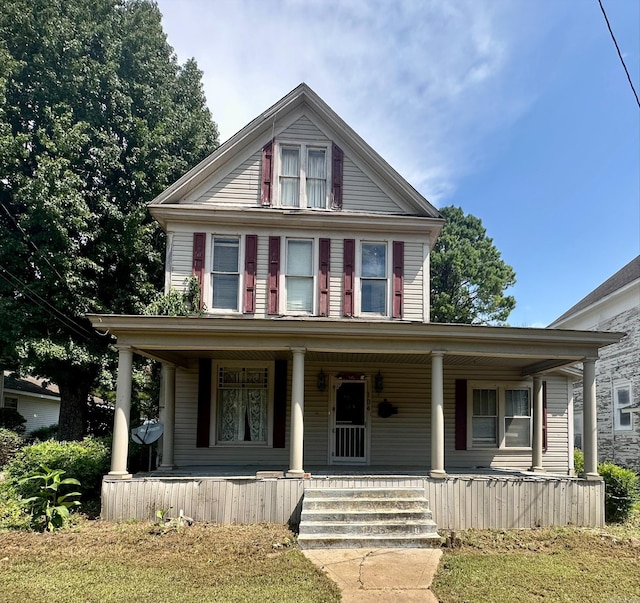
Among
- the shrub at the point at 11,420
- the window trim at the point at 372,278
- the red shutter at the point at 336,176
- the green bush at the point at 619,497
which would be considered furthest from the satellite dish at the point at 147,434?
the shrub at the point at 11,420

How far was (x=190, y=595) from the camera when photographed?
530cm

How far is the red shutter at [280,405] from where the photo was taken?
11.0 meters

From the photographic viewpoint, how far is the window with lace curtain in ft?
36.4

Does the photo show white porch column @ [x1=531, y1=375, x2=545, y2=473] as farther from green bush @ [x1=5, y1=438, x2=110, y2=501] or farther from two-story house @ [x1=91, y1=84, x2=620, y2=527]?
green bush @ [x1=5, y1=438, x2=110, y2=501]

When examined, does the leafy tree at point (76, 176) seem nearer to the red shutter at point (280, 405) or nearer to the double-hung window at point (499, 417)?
the red shutter at point (280, 405)

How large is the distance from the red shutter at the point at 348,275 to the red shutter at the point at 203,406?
337 centimetres

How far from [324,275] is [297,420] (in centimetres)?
390

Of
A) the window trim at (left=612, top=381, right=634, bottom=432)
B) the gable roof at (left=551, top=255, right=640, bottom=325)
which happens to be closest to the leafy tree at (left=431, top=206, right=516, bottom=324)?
the gable roof at (left=551, top=255, right=640, bottom=325)

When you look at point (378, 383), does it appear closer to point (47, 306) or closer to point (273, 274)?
point (273, 274)

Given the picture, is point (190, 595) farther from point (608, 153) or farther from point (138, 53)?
point (138, 53)

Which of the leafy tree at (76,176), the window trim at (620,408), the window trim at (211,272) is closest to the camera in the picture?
the window trim at (211,272)

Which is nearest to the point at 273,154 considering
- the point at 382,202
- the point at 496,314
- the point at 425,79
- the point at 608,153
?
the point at 382,202

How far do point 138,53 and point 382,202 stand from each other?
1041 cm

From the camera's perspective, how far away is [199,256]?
11305 millimetres
